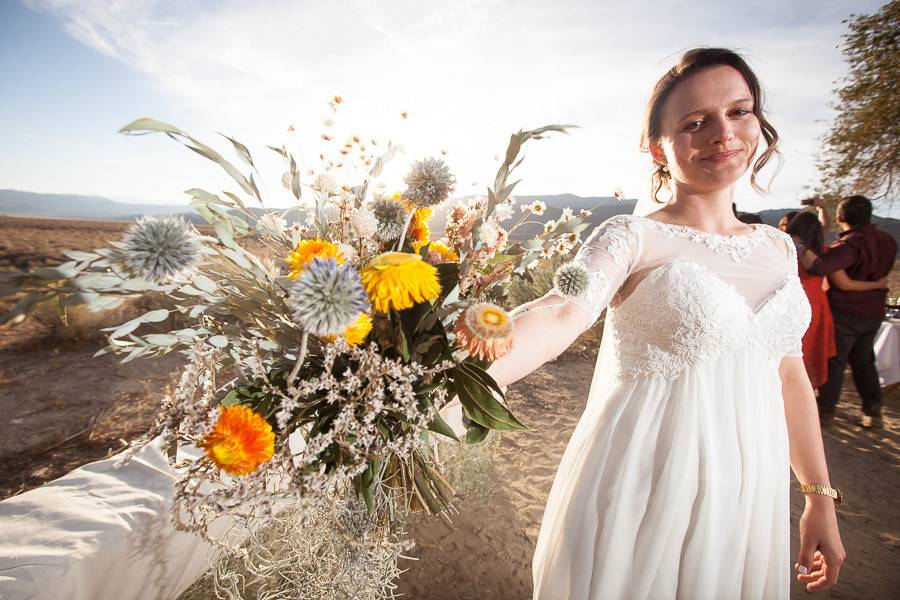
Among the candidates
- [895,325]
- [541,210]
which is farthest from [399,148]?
[895,325]

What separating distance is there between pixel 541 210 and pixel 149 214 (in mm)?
872

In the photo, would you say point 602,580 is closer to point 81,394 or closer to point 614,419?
point 614,419

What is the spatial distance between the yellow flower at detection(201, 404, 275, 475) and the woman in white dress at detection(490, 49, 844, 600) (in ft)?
1.97

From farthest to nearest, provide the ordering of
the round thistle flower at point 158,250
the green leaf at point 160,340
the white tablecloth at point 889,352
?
the white tablecloth at point 889,352, the green leaf at point 160,340, the round thistle flower at point 158,250

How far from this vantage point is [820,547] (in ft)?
4.11

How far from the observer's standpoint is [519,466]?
147 inches

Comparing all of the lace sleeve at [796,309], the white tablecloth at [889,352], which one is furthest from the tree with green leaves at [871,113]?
the lace sleeve at [796,309]

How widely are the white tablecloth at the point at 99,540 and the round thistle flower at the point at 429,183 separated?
4.00 ft

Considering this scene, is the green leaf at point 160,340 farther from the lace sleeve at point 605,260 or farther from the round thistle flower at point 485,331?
the lace sleeve at point 605,260

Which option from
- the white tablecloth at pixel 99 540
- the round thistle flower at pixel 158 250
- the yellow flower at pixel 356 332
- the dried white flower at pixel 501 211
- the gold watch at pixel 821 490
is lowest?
the white tablecloth at pixel 99 540

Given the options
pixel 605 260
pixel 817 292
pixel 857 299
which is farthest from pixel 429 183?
pixel 857 299

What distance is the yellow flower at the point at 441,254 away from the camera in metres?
0.84

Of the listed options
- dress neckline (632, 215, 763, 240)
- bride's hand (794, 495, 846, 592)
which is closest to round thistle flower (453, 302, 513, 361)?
dress neckline (632, 215, 763, 240)

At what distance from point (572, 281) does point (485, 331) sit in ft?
1.25
